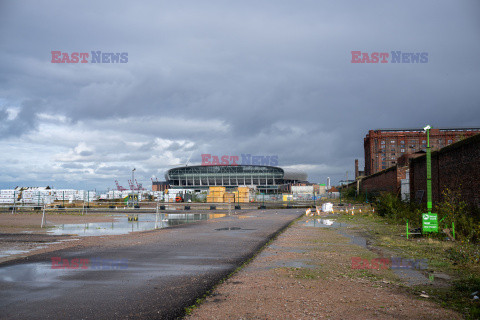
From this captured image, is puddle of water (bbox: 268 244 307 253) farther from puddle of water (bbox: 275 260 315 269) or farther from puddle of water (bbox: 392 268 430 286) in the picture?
puddle of water (bbox: 392 268 430 286)

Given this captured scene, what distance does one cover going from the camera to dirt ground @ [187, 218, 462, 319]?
546 centimetres

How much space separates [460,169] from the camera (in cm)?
1532

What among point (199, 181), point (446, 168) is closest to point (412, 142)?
point (199, 181)

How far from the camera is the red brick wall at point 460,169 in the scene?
13.8 m

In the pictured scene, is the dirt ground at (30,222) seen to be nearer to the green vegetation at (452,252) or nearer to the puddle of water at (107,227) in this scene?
the puddle of water at (107,227)

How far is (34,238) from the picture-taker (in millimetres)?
15531

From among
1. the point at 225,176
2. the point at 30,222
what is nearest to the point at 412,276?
the point at 30,222

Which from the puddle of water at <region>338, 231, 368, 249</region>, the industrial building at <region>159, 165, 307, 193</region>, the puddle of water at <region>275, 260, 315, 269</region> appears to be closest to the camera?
the puddle of water at <region>275, 260, 315, 269</region>

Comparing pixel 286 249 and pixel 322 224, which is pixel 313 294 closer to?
pixel 286 249

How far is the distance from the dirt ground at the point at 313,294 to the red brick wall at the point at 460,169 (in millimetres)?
7135

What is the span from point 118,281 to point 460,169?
1389 centimetres

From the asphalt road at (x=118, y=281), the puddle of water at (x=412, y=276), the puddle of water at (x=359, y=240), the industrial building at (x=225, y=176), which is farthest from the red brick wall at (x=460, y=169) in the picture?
the industrial building at (x=225, y=176)

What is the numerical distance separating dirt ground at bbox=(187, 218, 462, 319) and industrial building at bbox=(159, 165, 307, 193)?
398 ft

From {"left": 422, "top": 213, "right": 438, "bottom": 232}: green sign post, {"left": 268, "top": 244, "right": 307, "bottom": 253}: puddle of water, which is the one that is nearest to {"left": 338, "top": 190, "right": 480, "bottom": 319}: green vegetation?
{"left": 422, "top": 213, "right": 438, "bottom": 232}: green sign post
